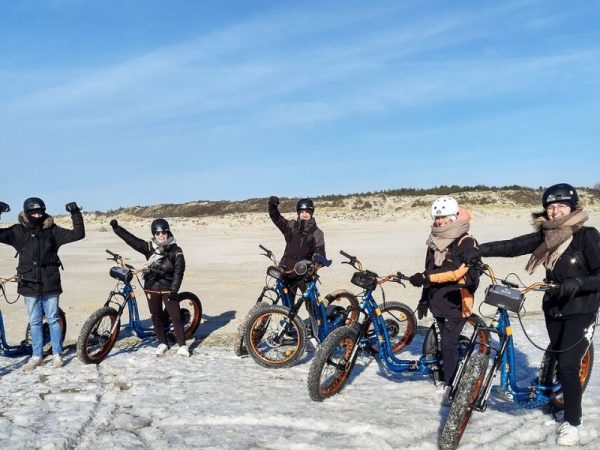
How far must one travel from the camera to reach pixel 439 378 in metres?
5.55

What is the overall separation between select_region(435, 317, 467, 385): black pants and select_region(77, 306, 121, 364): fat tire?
3.82m

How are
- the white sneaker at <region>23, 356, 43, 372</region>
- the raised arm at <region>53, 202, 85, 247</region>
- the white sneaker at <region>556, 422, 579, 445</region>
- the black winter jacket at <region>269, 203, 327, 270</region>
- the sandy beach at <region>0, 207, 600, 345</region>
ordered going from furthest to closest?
the sandy beach at <region>0, 207, 600, 345</region>
the black winter jacket at <region>269, 203, 327, 270</region>
the raised arm at <region>53, 202, 85, 247</region>
the white sneaker at <region>23, 356, 43, 372</region>
the white sneaker at <region>556, 422, 579, 445</region>

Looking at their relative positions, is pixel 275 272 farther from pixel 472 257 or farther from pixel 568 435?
pixel 568 435

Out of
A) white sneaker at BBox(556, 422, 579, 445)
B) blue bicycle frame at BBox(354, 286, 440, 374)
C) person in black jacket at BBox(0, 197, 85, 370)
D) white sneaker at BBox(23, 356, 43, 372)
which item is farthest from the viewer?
person in black jacket at BBox(0, 197, 85, 370)

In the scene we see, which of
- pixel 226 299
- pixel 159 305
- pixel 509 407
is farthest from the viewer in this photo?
pixel 226 299

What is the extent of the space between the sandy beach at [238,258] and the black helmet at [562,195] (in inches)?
188

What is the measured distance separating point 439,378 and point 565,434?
1.48 m

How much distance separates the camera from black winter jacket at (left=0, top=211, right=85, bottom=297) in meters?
6.35

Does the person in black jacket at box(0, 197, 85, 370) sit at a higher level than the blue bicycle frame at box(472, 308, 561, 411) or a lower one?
higher

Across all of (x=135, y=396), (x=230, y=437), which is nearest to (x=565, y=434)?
(x=230, y=437)

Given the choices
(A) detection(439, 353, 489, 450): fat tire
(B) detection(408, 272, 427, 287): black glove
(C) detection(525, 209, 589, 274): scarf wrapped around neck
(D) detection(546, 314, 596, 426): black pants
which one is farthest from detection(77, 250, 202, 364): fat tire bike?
(D) detection(546, 314, 596, 426): black pants

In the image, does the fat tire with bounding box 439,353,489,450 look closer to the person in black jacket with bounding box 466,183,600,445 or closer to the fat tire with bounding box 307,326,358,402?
the person in black jacket with bounding box 466,183,600,445

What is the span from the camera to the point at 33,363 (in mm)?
6332

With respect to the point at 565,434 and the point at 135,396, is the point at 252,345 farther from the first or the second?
the point at 565,434
